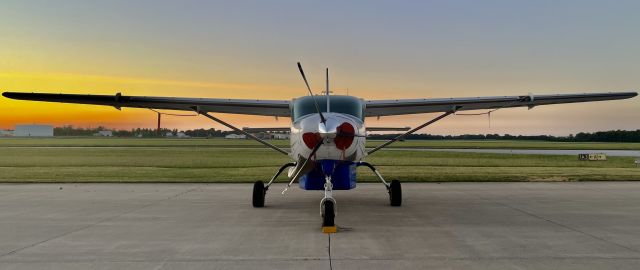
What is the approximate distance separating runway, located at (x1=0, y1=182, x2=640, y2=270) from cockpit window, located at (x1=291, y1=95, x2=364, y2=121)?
6.97ft

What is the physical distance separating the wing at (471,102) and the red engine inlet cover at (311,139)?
4.02m

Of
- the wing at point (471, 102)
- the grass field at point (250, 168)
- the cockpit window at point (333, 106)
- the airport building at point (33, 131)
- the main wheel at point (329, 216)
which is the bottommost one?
the main wheel at point (329, 216)

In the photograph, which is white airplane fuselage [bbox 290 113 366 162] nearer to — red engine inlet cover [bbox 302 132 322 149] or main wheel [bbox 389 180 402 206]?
red engine inlet cover [bbox 302 132 322 149]

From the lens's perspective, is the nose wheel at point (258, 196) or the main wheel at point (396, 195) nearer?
the nose wheel at point (258, 196)

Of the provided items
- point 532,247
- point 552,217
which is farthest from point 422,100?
point 532,247

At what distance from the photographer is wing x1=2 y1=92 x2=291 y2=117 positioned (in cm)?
1167

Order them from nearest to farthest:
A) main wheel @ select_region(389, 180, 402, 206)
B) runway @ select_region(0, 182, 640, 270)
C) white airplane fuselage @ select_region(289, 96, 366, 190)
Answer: runway @ select_region(0, 182, 640, 270)
white airplane fuselage @ select_region(289, 96, 366, 190)
main wheel @ select_region(389, 180, 402, 206)

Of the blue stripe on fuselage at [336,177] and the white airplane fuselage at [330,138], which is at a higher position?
the white airplane fuselage at [330,138]

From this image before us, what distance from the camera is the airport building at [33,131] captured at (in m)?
129

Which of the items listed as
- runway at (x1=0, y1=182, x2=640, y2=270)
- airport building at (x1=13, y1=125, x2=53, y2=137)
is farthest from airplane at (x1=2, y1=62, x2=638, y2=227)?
airport building at (x1=13, y1=125, x2=53, y2=137)

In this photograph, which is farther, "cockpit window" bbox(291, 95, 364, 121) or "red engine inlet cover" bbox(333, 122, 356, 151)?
"cockpit window" bbox(291, 95, 364, 121)

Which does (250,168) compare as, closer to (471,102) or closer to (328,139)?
(471,102)

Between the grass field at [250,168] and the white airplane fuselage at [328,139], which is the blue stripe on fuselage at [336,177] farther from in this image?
the grass field at [250,168]

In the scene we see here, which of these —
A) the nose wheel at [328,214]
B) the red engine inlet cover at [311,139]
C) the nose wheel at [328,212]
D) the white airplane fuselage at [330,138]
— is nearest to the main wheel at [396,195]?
the white airplane fuselage at [330,138]
